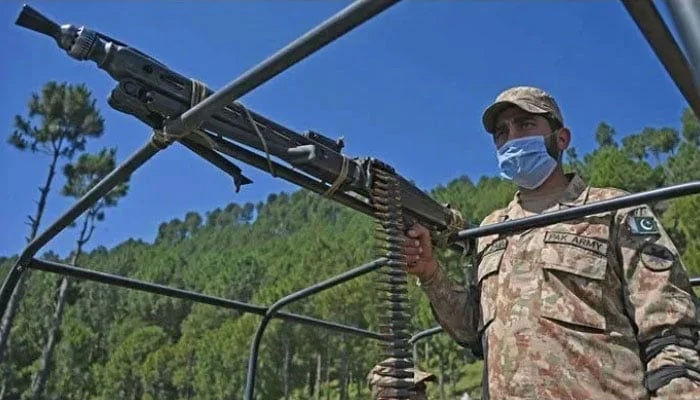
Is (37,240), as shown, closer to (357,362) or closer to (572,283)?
(572,283)

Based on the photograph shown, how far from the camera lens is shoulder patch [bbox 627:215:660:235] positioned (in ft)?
5.83

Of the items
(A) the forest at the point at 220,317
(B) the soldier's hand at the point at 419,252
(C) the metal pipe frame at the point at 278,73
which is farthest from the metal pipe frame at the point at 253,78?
(A) the forest at the point at 220,317

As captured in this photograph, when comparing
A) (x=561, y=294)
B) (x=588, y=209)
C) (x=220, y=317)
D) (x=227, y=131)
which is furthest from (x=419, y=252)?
(x=220, y=317)

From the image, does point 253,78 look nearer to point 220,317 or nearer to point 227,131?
point 227,131

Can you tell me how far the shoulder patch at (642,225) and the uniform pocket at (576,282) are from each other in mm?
83

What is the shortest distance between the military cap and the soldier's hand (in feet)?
1.54

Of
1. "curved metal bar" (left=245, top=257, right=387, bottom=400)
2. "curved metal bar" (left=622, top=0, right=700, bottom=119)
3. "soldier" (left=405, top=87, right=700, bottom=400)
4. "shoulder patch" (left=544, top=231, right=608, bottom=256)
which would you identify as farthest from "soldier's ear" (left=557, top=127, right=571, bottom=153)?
"curved metal bar" (left=622, top=0, right=700, bottom=119)

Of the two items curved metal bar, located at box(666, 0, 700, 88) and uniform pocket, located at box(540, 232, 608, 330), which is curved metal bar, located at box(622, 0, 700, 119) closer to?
curved metal bar, located at box(666, 0, 700, 88)

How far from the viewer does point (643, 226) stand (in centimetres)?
179

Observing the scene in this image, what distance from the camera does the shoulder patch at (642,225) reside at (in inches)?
69.9

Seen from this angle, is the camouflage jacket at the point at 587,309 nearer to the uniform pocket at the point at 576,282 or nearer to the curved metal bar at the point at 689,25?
the uniform pocket at the point at 576,282

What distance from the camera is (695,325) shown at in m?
1.63

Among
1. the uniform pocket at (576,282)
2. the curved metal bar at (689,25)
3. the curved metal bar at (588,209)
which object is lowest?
the curved metal bar at (689,25)

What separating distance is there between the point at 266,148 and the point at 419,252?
67cm
